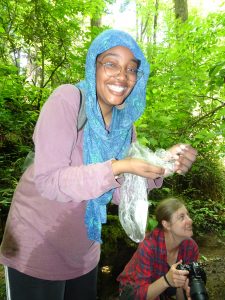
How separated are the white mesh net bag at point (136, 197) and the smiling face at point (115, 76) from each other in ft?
1.00

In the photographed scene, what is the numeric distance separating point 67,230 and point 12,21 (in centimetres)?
539

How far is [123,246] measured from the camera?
4.19m

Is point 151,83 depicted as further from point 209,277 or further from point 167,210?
point 209,277

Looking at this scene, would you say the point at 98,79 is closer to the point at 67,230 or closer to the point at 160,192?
the point at 67,230

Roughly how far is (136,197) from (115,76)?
645 millimetres

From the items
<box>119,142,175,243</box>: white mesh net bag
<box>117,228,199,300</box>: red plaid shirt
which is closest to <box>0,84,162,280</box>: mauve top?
<box>119,142,175,243</box>: white mesh net bag

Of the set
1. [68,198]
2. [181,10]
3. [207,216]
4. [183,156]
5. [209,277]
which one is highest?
[181,10]

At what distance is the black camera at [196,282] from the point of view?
2307 mm

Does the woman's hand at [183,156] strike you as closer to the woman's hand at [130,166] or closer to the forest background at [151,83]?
the woman's hand at [130,166]

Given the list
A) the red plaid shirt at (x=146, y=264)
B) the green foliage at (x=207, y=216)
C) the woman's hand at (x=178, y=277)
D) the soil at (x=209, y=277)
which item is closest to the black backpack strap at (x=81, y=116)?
the woman's hand at (x=178, y=277)

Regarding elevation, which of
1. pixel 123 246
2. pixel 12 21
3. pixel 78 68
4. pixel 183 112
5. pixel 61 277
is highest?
pixel 12 21

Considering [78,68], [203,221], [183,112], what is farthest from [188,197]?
[78,68]

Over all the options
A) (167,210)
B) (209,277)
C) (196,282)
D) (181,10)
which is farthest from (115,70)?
(181,10)

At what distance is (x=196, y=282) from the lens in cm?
236
